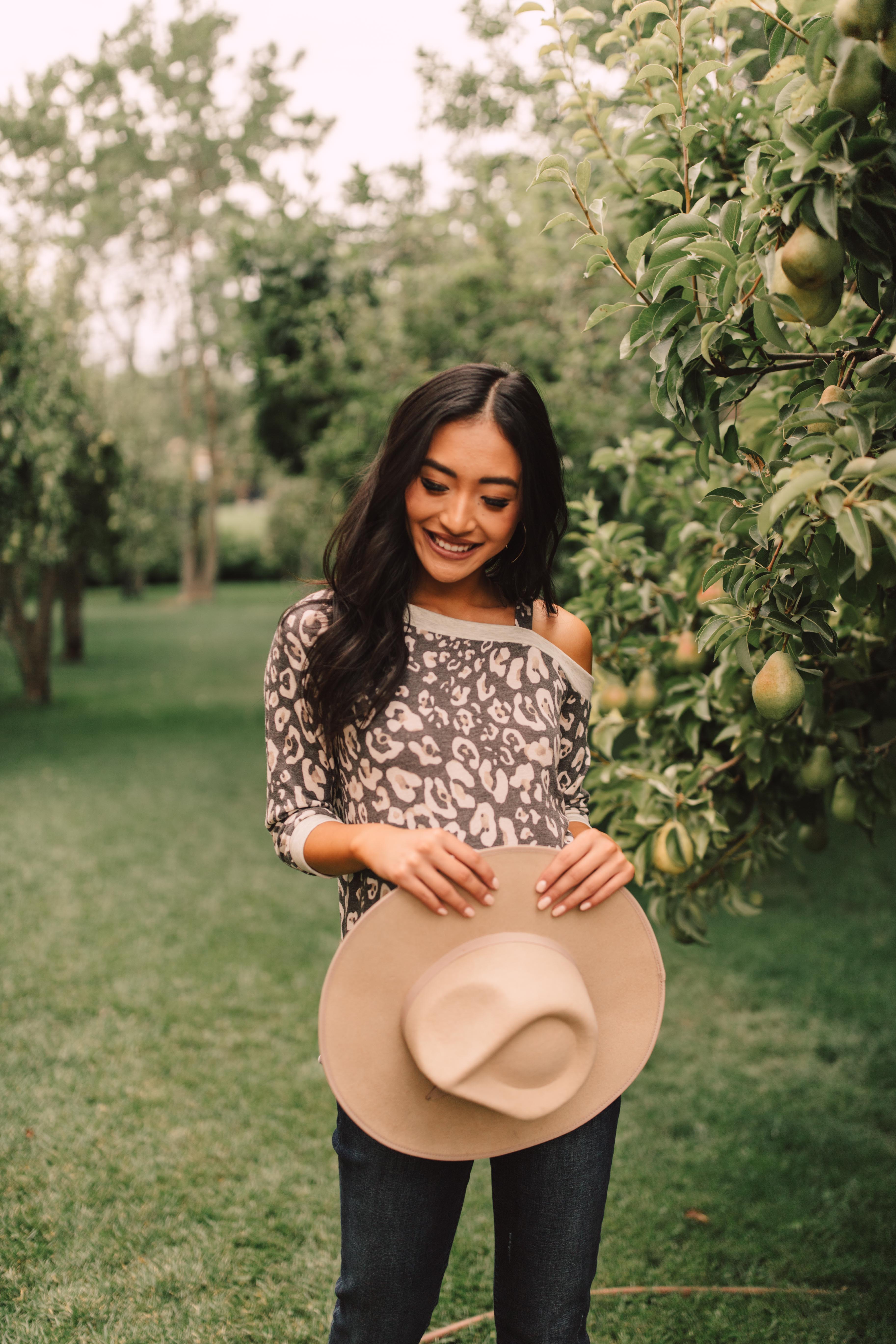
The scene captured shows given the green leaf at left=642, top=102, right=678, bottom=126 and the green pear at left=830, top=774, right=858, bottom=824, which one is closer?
the green leaf at left=642, top=102, right=678, bottom=126

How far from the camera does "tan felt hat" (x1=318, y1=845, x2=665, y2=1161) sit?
Answer: 1.39 m

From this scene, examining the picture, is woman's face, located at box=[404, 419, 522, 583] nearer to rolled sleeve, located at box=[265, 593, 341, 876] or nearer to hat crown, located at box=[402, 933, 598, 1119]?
rolled sleeve, located at box=[265, 593, 341, 876]

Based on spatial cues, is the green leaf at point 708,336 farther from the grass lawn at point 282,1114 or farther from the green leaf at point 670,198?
the grass lawn at point 282,1114

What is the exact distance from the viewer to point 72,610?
54.5 feet

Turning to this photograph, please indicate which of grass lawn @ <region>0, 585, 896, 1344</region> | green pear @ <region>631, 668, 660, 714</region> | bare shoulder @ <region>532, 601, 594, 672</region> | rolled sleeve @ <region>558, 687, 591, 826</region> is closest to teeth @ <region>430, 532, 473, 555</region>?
bare shoulder @ <region>532, 601, 594, 672</region>

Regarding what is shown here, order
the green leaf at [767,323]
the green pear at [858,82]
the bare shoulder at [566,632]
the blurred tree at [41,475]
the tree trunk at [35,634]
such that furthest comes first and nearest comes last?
1. the tree trunk at [35,634]
2. the blurred tree at [41,475]
3. the bare shoulder at [566,632]
4. the green leaf at [767,323]
5. the green pear at [858,82]

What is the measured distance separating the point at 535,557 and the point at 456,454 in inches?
11.0

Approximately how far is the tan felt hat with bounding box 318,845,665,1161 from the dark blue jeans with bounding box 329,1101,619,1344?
0.22ft

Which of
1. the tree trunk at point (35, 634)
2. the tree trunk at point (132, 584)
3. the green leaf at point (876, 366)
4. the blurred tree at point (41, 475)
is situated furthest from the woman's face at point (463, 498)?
the tree trunk at point (132, 584)

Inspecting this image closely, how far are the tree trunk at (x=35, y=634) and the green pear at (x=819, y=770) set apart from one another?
427 inches

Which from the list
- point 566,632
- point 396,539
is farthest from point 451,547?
point 566,632

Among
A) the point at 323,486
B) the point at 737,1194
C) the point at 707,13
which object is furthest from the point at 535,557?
the point at 323,486

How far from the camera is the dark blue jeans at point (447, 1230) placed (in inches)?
59.9

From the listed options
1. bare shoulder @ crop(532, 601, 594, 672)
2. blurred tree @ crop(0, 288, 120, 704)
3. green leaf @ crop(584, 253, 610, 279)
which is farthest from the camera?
blurred tree @ crop(0, 288, 120, 704)
